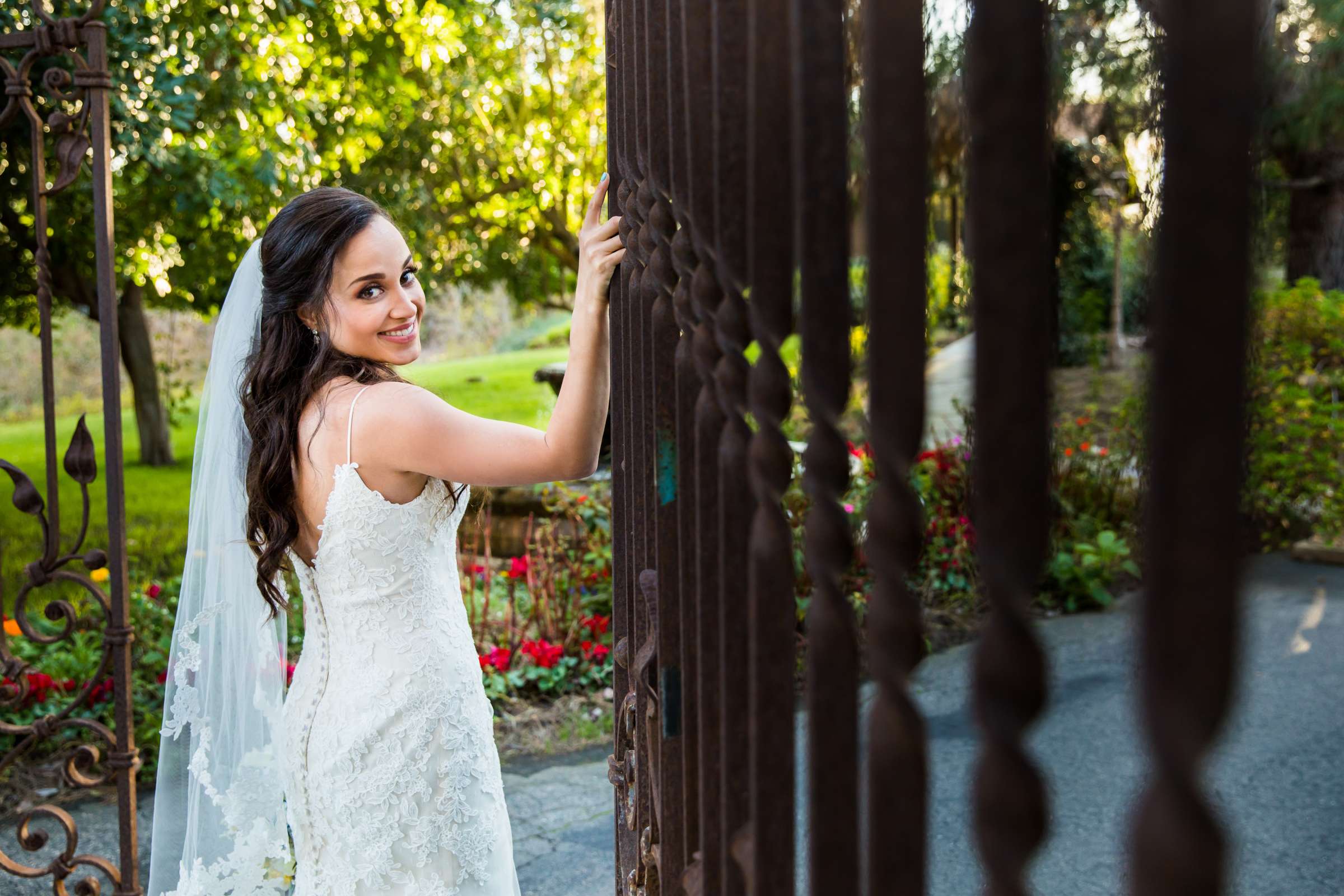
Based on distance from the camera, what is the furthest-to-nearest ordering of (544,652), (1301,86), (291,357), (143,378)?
(143,378) → (544,652) → (291,357) → (1301,86)

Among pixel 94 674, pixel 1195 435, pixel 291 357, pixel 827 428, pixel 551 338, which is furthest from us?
pixel 551 338

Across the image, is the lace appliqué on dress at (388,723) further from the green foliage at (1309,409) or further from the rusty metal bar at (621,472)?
the green foliage at (1309,409)

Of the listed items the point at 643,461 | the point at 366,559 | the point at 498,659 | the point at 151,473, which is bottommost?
the point at 498,659

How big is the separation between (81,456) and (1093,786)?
12.3ft

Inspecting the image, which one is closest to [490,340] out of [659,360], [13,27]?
[13,27]

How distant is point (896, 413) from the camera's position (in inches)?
22.5

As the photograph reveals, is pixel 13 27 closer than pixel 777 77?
No

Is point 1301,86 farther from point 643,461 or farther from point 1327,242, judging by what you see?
point 1327,242

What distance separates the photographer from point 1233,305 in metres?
0.36

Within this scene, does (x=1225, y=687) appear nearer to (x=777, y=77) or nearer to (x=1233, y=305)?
(x=1233, y=305)

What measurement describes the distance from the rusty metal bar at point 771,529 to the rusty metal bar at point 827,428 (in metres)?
0.06

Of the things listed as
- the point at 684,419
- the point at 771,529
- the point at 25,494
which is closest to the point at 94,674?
the point at 25,494

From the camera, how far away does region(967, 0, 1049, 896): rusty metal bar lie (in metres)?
0.44

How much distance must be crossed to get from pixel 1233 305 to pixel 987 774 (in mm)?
226
